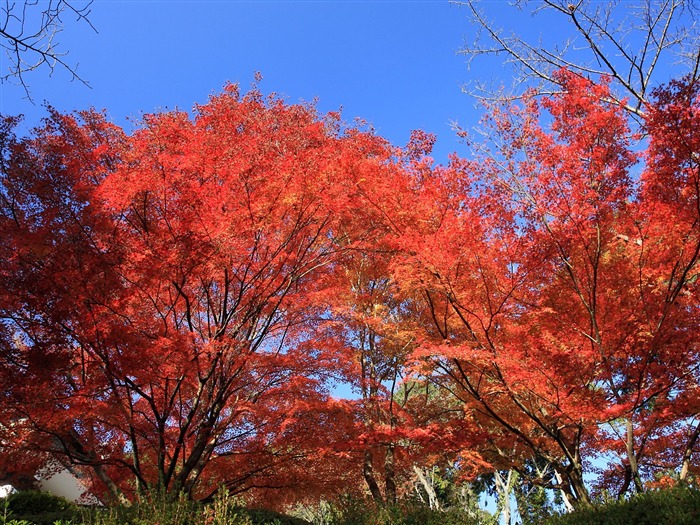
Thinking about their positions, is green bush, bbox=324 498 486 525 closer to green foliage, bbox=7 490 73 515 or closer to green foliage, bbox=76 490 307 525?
green foliage, bbox=76 490 307 525

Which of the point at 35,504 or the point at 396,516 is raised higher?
the point at 35,504

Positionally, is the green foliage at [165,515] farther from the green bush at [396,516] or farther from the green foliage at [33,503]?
the green foliage at [33,503]

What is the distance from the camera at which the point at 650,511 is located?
565 centimetres

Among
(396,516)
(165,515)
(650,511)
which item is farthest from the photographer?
(396,516)

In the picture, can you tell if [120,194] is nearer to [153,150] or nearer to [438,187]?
[153,150]

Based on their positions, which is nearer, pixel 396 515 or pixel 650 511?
pixel 650 511

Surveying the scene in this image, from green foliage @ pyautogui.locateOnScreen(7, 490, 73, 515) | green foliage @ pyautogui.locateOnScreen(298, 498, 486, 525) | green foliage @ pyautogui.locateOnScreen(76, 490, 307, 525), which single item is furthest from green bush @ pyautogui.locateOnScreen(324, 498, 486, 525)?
green foliage @ pyautogui.locateOnScreen(7, 490, 73, 515)

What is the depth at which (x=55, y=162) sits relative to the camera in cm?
861

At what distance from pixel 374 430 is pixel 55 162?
7860mm

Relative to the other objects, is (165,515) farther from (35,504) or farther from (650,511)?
(35,504)

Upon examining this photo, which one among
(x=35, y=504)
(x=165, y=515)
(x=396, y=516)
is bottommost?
(x=396, y=516)

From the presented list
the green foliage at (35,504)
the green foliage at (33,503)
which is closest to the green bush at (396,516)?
the green foliage at (35,504)

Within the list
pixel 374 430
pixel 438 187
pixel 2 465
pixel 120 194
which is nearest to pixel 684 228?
pixel 438 187

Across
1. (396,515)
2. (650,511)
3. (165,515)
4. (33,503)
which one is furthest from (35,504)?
(650,511)
